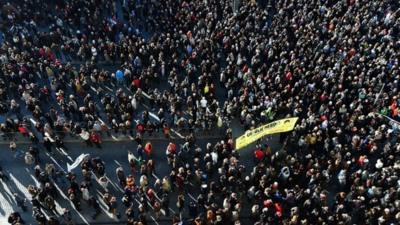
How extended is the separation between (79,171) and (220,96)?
9358 mm

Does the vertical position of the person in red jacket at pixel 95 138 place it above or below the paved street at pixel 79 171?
above

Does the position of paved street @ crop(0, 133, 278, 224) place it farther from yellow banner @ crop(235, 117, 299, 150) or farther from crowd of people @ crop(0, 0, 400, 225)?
yellow banner @ crop(235, 117, 299, 150)

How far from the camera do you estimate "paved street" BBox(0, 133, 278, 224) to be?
2017 cm

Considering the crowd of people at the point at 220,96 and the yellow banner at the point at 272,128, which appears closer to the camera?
the crowd of people at the point at 220,96

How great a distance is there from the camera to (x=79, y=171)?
2192 centimetres

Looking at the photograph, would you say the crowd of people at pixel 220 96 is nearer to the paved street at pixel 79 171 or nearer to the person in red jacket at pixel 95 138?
the person in red jacket at pixel 95 138

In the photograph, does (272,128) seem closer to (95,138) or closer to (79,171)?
(95,138)

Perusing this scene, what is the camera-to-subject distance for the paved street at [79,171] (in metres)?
20.2

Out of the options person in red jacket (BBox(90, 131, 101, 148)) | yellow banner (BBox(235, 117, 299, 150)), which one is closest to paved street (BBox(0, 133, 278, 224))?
person in red jacket (BBox(90, 131, 101, 148))

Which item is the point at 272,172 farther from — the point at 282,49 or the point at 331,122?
the point at 282,49

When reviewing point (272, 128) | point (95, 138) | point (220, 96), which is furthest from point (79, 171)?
point (272, 128)

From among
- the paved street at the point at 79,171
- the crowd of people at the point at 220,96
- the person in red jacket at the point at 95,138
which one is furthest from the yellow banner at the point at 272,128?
the person in red jacket at the point at 95,138

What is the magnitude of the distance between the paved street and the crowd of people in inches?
16.6

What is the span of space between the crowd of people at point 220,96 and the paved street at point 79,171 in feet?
1.38
